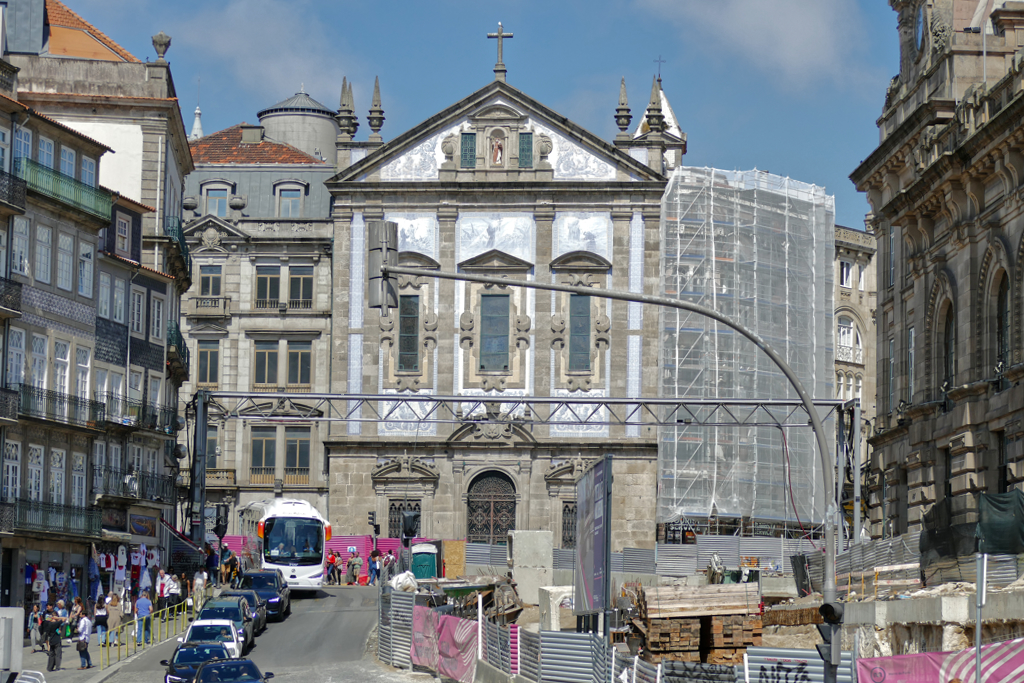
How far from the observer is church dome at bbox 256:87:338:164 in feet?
301

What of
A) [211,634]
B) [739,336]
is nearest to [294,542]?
[211,634]

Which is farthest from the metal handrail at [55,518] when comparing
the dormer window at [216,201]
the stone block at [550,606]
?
the dormer window at [216,201]

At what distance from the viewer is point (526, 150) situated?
70375mm

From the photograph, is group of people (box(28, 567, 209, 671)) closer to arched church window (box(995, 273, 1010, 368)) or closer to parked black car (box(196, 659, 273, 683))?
parked black car (box(196, 659, 273, 683))

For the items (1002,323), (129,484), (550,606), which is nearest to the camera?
(1002,323)

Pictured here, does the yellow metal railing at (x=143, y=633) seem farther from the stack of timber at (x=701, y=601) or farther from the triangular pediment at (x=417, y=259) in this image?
the triangular pediment at (x=417, y=259)

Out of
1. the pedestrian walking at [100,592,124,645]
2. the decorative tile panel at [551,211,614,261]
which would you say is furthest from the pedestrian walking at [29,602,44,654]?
the decorative tile panel at [551,211,614,261]

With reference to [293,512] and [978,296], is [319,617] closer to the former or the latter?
[293,512]

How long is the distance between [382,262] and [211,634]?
15239 mm

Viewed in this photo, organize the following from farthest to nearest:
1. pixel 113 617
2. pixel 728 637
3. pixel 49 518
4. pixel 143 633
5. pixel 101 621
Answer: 1. pixel 49 518
2. pixel 101 621
3. pixel 113 617
4. pixel 143 633
5. pixel 728 637

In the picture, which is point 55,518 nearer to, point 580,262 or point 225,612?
point 225,612

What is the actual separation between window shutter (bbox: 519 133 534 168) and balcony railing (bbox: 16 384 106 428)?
2581cm

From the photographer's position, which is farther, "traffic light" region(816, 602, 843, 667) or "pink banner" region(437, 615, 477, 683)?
"pink banner" region(437, 615, 477, 683)

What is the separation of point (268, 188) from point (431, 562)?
25598mm
